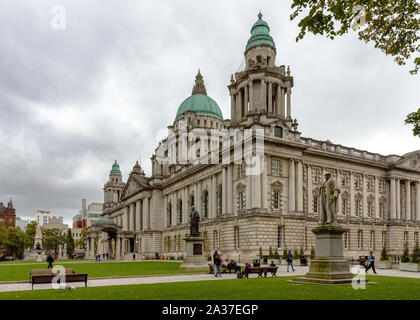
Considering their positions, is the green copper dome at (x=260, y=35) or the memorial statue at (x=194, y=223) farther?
the green copper dome at (x=260, y=35)

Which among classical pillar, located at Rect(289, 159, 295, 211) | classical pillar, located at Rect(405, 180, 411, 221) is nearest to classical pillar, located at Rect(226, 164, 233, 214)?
classical pillar, located at Rect(289, 159, 295, 211)

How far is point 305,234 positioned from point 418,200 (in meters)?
25.8

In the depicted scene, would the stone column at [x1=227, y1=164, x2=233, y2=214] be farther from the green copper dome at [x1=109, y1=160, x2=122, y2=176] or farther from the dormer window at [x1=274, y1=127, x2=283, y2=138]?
the green copper dome at [x1=109, y1=160, x2=122, y2=176]

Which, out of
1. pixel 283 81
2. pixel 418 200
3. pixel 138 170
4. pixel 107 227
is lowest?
pixel 107 227

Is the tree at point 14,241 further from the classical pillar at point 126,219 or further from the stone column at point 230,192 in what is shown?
the stone column at point 230,192

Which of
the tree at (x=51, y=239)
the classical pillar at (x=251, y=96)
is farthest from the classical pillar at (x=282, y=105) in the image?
the tree at (x=51, y=239)

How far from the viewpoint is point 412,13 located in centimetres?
1350

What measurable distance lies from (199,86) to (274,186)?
66.5m

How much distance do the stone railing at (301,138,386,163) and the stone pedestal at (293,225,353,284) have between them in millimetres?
36385

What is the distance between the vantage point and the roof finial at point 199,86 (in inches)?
4390

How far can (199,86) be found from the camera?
112375 mm

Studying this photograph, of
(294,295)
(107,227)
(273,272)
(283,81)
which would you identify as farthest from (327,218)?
(107,227)

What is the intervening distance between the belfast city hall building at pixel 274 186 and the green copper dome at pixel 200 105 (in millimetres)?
29052
